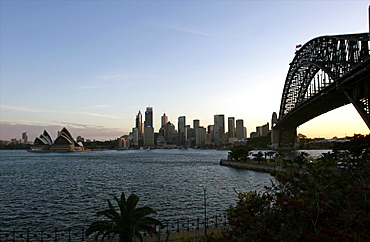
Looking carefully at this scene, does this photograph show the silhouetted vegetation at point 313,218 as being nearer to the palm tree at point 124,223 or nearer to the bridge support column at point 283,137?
the palm tree at point 124,223

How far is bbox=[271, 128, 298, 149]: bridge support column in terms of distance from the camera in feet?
461

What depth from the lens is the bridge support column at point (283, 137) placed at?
14041 cm

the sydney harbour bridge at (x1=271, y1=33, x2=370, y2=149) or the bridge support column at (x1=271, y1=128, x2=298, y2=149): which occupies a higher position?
the sydney harbour bridge at (x1=271, y1=33, x2=370, y2=149)

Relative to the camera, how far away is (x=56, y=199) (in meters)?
40.0

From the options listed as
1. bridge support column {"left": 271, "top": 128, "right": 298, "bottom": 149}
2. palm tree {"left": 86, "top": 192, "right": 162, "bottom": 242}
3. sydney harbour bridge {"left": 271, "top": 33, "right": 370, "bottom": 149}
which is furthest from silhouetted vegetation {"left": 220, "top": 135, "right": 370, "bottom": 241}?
bridge support column {"left": 271, "top": 128, "right": 298, "bottom": 149}

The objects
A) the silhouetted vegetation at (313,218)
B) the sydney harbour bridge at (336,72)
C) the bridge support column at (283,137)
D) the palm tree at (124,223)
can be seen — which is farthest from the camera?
the bridge support column at (283,137)

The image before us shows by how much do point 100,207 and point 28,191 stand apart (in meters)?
20.8

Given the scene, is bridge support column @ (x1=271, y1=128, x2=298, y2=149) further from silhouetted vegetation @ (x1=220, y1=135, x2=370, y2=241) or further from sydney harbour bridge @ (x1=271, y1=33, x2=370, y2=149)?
silhouetted vegetation @ (x1=220, y1=135, x2=370, y2=241)

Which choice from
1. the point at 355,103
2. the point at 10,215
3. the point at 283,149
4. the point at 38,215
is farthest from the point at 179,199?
the point at 283,149

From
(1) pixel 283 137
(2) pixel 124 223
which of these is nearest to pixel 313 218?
(2) pixel 124 223

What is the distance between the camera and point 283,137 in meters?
146

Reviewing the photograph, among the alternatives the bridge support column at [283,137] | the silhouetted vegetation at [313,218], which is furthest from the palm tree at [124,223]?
the bridge support column at [283,137]

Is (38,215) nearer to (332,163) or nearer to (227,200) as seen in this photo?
(227,200)

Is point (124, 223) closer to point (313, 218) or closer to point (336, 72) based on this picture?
point (313, 218)
